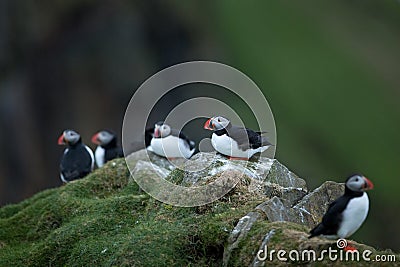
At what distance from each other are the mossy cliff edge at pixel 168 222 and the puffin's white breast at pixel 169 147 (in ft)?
1.56

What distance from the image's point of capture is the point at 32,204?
10.1 metres

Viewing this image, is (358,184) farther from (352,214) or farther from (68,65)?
(68,65)

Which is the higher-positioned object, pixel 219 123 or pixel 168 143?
pixel 219 123

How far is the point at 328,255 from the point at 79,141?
6.61 m

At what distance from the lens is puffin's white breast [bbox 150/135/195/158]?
10.1 metres

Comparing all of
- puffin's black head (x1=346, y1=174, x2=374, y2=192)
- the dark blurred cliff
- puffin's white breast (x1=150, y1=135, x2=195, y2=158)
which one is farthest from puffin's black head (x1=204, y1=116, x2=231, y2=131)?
the dark blurred cliff

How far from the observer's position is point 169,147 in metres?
10.1

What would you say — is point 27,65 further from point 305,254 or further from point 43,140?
point 305,254

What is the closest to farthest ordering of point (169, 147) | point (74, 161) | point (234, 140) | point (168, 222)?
point (168, 222)
point (234, 140)
point (169, 147)
point (74, 161)

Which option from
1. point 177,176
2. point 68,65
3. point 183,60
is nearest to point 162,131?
point 177,176

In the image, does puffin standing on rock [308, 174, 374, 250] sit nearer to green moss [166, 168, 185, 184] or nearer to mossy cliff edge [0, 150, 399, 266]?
mossy cliff edge [0, 150, 399, 266]

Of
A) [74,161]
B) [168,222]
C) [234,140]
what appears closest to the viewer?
[168,222]

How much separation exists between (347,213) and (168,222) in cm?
217

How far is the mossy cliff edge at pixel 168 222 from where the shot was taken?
22.4 feet
